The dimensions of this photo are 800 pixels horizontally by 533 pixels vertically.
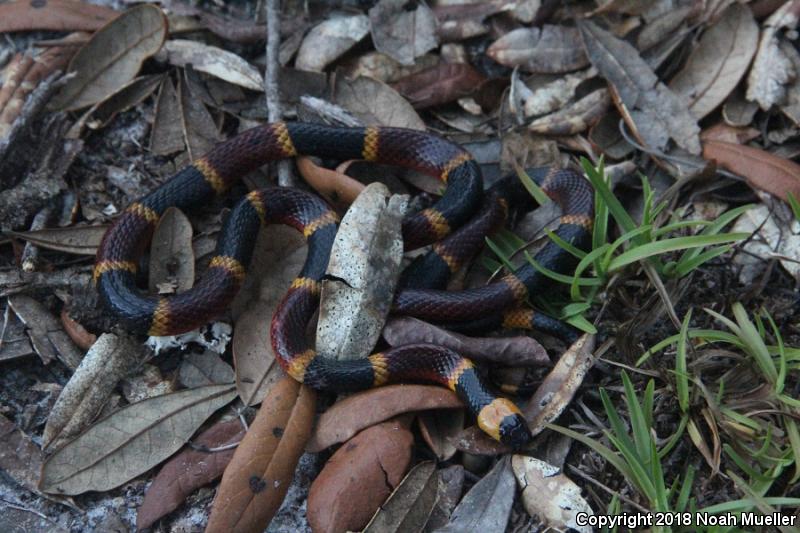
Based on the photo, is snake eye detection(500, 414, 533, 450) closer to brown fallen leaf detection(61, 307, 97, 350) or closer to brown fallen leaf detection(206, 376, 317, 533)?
brown fallen leaf detection(206, 376, 317, 533)

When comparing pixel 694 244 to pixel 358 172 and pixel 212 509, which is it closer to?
pixel 358 172

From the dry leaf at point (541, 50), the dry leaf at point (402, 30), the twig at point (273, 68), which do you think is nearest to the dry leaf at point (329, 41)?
the dry leaf at point (402, 30)

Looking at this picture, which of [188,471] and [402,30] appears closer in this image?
[188,471]

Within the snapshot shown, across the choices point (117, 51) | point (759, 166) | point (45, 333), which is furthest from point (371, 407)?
point (117, 51)

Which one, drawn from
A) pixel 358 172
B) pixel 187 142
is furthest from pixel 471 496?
pixel 187 142

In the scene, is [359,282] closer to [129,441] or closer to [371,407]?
[371,407]

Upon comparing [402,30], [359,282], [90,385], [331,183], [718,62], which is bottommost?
[90,385]

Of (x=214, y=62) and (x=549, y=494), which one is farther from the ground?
(x=214, y=62)

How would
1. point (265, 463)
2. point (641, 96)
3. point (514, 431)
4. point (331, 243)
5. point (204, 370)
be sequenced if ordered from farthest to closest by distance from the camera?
point (641, 96)
point (331, 243)
point (204, 370)
point (514, 431)
point (265, 463)
